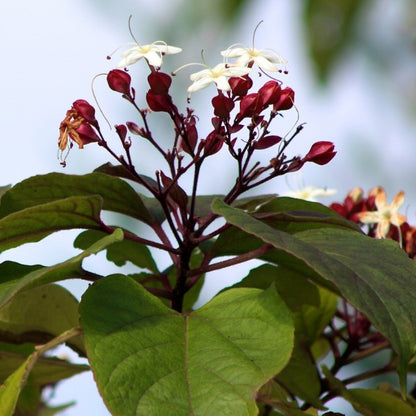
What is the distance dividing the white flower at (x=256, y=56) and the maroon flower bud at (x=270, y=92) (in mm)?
43

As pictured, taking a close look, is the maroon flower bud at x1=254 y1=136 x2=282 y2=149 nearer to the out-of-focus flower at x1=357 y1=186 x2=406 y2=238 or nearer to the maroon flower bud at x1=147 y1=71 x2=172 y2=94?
the maroon flower bud at x1=147 y1=71 x2=172 y2=94

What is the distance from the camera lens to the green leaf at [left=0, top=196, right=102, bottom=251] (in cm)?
80

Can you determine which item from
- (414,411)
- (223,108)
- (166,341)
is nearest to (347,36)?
(223,108)

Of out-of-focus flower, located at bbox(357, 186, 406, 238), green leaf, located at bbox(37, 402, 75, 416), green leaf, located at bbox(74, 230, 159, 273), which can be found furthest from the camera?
green leaf, located at bbox(37, 402, 75, 416)

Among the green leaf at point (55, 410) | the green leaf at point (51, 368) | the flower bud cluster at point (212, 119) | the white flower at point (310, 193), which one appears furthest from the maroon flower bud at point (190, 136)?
the green leaf at point (55, 410)

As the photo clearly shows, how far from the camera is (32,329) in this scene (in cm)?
103

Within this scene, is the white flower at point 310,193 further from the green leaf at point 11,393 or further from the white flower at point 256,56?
the green leaf at point 11,393

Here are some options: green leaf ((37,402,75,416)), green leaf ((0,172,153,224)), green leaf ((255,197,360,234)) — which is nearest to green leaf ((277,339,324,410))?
green leaf ((255,197,360,234))

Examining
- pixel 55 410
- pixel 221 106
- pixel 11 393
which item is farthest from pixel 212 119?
pixel 55 410

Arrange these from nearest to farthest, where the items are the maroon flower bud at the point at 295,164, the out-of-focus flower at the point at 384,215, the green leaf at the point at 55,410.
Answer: the maroon flower bud at the point at 295,164 < the out-of-focus flower at the point at 384,215 < the green leaf at the point at 55,410

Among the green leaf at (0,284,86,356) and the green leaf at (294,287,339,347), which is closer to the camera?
the green leaf at (0,284,86,356)

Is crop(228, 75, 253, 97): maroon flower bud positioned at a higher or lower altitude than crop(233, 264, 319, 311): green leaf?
higher

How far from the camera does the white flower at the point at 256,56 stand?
0.95 meters

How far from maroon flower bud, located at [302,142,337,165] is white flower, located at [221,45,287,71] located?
0.10 m
